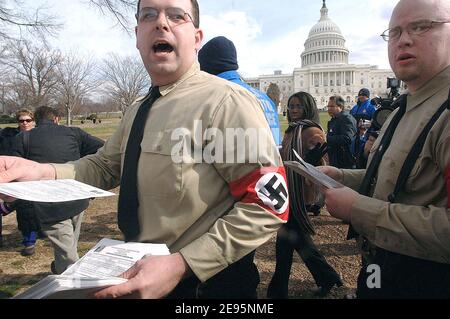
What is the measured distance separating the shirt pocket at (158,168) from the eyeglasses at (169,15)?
50 cm

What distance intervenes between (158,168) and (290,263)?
2574 mm

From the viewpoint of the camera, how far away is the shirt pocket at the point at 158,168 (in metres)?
→ 1.34

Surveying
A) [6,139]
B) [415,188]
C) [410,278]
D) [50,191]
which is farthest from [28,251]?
[415,188]

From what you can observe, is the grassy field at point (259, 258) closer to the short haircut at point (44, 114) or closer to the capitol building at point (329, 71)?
the short haircut at point (44, 114)

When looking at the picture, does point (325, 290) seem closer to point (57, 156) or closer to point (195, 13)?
point (195, 13)

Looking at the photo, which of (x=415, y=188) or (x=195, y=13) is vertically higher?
(x=195, y=13)

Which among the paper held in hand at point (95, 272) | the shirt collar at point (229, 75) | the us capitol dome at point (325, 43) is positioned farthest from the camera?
the us capitol dome at point (325, 43)

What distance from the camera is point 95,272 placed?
1.11 metres

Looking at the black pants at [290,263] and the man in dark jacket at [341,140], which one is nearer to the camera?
the black pants at [290,263]

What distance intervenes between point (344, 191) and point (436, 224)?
0.40 meters

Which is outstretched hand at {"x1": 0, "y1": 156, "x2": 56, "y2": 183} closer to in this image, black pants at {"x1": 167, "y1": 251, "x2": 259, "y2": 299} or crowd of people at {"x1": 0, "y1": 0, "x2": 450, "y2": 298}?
crowd of people at {"x1": 0, "y1": 0, "x2": 450, "y2": 298}

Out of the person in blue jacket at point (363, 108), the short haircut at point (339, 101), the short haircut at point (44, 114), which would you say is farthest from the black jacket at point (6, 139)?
the person in blue jacket at point (363, 108)

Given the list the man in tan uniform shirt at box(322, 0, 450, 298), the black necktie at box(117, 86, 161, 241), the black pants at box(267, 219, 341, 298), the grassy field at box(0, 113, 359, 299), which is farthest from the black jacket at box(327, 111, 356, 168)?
the black necktie at box(117, 86, 161, 241)

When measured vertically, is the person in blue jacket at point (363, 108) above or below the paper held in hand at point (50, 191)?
above
